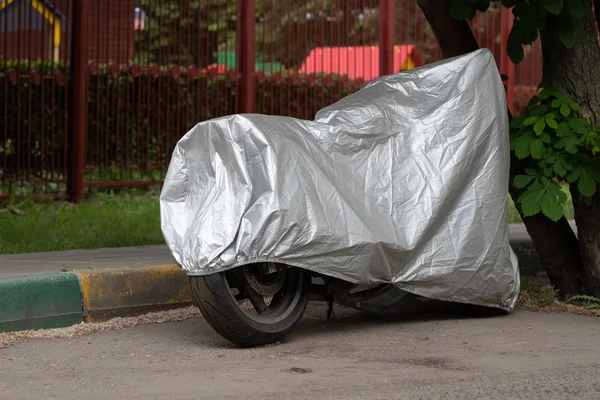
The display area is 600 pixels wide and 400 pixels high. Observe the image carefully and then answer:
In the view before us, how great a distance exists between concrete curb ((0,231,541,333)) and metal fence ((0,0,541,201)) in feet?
12.4

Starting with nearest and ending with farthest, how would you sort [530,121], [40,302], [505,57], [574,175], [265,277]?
[265,277] → [40,302] → [574,175] → [530,121] → [505,57]

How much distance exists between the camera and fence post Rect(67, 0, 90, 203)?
9.30 metres

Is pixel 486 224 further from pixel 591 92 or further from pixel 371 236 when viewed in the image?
pixel 591 92

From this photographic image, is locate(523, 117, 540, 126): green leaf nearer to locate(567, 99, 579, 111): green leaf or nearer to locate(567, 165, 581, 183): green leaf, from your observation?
locate(567, 99, 579, 111): green leaf

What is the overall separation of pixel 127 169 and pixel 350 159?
534 centimetres

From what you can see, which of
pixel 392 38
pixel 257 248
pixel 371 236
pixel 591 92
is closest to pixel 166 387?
pixel 257 248

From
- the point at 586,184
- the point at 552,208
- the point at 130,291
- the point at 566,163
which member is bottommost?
the point at 130,291

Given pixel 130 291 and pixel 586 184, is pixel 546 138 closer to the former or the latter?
pixel 586 184

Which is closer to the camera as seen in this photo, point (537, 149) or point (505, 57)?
point (537, 149)

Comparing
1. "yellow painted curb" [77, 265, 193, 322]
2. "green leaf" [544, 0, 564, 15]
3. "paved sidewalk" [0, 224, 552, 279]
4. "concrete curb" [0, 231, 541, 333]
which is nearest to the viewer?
"concrete curb" [0, 231, 541, 333]

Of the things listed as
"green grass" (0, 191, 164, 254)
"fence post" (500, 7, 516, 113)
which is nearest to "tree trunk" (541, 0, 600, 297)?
"green grass" (0, 191, 164, 254)

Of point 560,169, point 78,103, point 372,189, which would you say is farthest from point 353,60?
point 372,189

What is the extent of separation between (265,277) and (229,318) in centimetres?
32

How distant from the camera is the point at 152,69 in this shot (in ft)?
32.9
